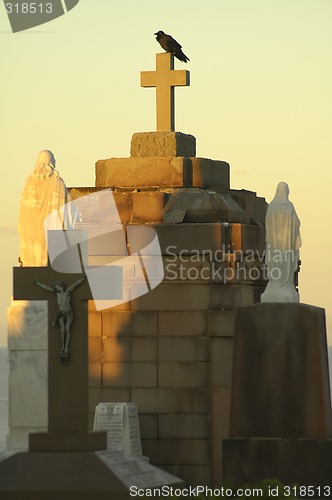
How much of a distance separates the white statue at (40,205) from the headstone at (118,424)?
4066 millimetres

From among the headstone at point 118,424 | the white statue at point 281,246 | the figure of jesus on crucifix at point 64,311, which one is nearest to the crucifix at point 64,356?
the figure of jesus on crucifix at point 64,311

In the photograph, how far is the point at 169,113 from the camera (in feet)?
95.2

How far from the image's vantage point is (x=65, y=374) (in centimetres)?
2188

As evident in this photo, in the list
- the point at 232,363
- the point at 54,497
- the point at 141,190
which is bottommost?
the point at 54,497

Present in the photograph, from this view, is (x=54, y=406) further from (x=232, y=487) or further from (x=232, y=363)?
(x=232, y=363)

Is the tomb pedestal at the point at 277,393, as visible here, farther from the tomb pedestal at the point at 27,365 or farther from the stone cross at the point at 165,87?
the stone cross at the point at 165,87

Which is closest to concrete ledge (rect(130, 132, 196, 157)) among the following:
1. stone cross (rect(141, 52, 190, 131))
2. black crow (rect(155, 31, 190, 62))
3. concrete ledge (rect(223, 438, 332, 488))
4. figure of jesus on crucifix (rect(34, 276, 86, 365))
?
stone cross (rect(141, 52, 190, 131))

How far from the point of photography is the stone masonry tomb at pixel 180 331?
90.1 ft

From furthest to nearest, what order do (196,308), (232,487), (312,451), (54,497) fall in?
(196,308) < (312,451) < (232,487) < (54,497)

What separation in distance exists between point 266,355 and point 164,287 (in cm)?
257

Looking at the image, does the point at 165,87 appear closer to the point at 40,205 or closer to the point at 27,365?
the point at 40,205

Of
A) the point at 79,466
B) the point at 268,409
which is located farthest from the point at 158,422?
the point at 79,466

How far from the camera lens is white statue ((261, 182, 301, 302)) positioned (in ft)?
85.4

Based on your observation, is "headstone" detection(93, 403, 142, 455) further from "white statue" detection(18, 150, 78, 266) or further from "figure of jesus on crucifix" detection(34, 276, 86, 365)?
"figure of jesus on crucifix" detection(34, 276, 86, 365)
